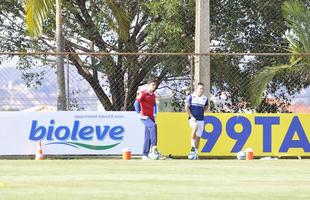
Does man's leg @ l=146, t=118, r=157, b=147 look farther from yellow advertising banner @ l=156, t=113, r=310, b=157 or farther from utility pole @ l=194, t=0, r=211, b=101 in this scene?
utility pole @ l=194, t=0, r=211, b=101

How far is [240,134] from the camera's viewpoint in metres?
20.6

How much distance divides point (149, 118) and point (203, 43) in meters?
3.32

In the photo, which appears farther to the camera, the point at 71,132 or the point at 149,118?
the point at 71,132

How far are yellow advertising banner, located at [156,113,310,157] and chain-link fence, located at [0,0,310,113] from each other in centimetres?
245

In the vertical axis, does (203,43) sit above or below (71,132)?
above

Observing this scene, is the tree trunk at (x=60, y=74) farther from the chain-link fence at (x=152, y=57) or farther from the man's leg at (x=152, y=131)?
the man's leg at (x=152, y=131)

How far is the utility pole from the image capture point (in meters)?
21.3

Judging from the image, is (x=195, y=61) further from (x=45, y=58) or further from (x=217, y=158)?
(x=45, y=58)

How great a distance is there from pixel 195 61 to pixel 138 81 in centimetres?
495
